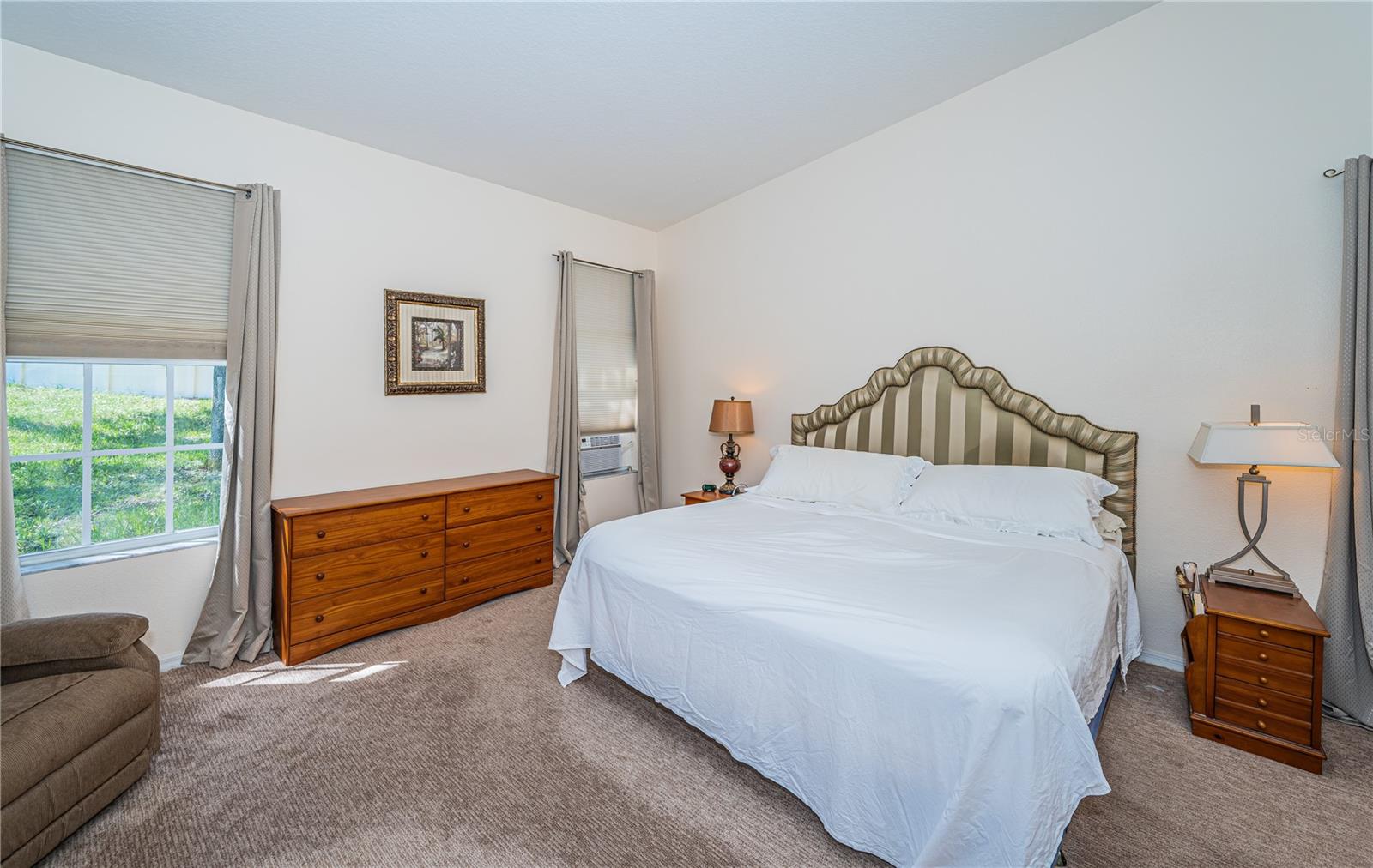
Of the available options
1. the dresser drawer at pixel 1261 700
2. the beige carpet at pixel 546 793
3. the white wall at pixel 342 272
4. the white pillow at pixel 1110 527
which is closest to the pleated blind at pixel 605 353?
the white wall at pixel 342 272

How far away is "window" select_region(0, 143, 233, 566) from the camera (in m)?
2.37

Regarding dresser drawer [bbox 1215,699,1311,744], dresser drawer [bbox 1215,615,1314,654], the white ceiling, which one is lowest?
dresser drawer [bbox 1215,699,1311,744]

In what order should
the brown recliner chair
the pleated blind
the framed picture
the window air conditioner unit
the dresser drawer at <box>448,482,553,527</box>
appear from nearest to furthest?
1. the brown recliner chair
2. the dresser drawer at <box>448,482,553,527</box>
3. the framed picture
4. the pleated blind
5. the window air conditioner unit

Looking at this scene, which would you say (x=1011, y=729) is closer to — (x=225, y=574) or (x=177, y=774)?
(x=177, y=774)

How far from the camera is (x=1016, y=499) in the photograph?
8.39 feet

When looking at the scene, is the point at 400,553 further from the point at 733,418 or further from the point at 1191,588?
the point at 1191,588

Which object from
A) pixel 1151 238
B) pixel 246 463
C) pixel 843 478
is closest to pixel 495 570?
pixel 246 463

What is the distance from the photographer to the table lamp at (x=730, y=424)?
13.3ft

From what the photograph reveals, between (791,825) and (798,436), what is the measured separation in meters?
2.62

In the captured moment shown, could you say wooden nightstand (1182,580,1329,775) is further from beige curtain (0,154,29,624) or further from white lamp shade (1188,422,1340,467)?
beige curtain (0,154,29,624)

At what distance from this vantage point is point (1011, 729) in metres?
1.25

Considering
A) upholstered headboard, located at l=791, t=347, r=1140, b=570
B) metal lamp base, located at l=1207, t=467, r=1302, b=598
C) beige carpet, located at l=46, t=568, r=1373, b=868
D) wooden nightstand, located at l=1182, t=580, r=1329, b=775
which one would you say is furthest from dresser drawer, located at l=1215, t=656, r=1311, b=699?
upholstered headboard, located at l=791, t=347, r=1140, b=570

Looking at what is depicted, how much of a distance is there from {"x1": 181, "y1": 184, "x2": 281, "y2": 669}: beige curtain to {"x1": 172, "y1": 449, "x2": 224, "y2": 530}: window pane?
0.25m

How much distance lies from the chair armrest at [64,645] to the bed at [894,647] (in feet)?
4.93
